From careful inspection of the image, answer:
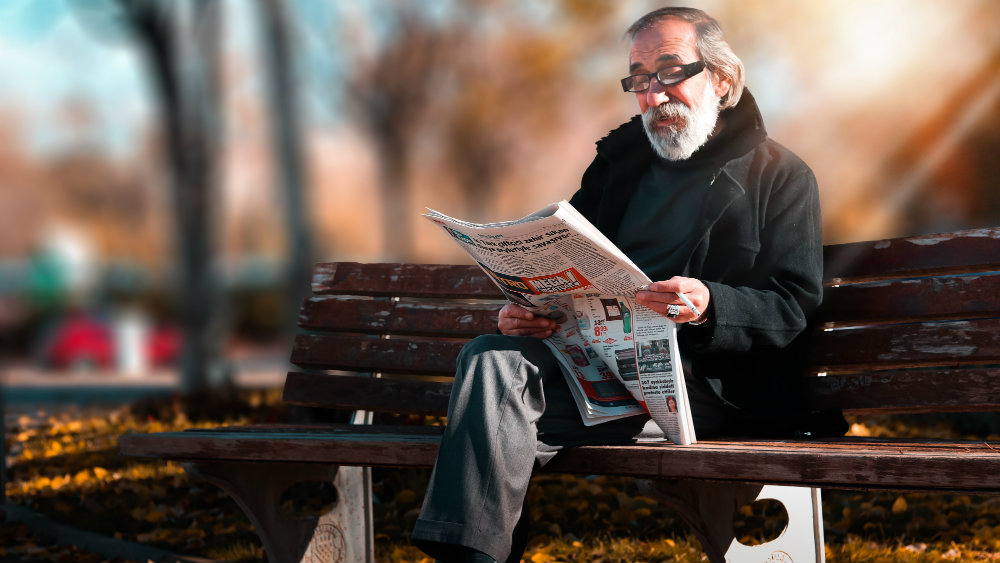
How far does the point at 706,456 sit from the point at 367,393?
1.63m

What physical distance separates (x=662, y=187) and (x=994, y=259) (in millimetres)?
883

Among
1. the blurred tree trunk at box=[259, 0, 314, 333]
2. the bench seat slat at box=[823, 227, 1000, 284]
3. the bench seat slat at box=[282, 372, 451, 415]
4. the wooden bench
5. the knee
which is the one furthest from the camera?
the blurred tree trunk at box=[259, 0, 314, 333]

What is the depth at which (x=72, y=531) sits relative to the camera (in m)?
4.16

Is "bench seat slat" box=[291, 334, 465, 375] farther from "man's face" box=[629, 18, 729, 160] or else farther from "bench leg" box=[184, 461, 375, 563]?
"man's face" box=[629, 18, 729, 160]

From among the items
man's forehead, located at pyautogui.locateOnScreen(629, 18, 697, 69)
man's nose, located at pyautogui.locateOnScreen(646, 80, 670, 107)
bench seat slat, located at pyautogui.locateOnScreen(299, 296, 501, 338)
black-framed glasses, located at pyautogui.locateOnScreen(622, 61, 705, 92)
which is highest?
man's forehead, located at pyautogui.locateOnScreen(629, 18, 697, 69)

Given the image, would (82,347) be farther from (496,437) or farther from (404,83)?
(496,437)

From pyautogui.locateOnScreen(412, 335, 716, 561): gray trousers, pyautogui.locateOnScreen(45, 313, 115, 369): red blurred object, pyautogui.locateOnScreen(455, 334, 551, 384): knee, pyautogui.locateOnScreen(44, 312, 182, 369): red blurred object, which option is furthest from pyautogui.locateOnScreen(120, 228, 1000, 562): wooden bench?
pyautogui.locateOnScreen(45, 313, 115, 369): red blurred object

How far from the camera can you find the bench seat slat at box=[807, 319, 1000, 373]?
284 cm

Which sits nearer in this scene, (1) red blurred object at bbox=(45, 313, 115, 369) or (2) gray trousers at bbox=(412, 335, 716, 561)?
(2) gray trousers at bbox=(412, 335, 716, 561)

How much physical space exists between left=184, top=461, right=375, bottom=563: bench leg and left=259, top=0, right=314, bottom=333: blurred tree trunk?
4.51 m

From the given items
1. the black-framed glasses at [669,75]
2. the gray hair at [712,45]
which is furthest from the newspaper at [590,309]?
the gray hair at [712,45]

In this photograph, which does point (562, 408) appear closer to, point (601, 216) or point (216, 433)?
point (601, 216)

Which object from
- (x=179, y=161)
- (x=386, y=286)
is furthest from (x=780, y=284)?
(x=179, y=161)

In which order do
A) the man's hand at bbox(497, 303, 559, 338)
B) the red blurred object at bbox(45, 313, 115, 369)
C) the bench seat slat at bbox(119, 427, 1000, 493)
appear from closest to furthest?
1. the bench seat slat at bbox(119, 427, 1000, 493)
2. the man's hand at bbox(497, 303, 559, 338)
3. the red blurred object at bbox(45, 313, 115, 369)
